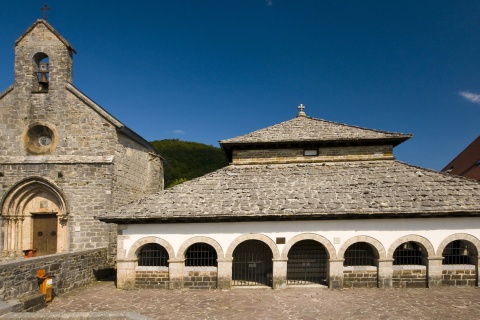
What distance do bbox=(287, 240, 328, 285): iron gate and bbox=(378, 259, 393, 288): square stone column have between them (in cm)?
203

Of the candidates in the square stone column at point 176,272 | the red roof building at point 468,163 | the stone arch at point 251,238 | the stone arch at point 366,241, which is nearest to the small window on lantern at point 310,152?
the stone arch at point 366,241

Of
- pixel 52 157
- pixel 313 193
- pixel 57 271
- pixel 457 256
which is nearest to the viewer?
pixel 57 271

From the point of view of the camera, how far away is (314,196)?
11.5m

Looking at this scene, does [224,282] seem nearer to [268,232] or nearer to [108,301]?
[268,232]

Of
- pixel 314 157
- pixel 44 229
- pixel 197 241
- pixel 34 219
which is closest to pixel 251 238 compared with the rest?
pixel 197 241

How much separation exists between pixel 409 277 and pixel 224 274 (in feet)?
21.5

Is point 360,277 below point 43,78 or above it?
below

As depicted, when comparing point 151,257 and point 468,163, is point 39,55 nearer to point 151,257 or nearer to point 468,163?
point 151,257

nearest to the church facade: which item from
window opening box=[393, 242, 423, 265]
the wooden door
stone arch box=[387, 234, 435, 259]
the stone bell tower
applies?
stone arch box=[387, 234, 435, 259]

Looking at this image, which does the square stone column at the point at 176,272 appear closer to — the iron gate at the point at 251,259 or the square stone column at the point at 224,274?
the square stone column at the point at 224,274

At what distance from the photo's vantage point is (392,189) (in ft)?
38.4

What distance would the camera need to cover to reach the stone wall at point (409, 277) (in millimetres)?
10883

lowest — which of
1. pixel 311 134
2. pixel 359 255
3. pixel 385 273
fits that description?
pixel 385 273

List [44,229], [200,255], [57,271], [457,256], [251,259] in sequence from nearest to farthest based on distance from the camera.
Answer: [57,271] → [457,256] → [200,255] → [251,259] → [44,229]
